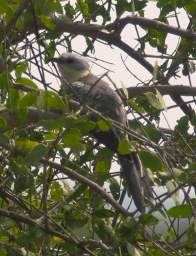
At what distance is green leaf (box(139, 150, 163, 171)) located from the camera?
90.0 inches

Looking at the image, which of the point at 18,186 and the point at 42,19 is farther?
the point at 42,19

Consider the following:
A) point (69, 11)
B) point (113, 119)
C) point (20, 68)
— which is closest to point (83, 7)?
point (69, 11)

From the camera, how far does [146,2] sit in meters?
3.67

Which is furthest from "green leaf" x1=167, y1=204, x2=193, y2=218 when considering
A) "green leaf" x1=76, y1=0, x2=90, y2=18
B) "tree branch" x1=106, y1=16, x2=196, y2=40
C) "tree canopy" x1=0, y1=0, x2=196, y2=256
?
"green leaf" x1=76, y1=0, x2=90, y2=18

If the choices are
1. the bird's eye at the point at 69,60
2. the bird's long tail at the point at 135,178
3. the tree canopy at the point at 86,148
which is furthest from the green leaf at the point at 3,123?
the bird's eye at the point at 69,60

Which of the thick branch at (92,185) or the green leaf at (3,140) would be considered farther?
the thick branch at (92,185)

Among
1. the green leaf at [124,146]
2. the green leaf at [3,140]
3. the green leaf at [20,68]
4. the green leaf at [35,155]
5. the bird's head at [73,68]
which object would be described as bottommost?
the green leaf at [35,155]

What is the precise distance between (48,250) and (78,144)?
2.40 feet

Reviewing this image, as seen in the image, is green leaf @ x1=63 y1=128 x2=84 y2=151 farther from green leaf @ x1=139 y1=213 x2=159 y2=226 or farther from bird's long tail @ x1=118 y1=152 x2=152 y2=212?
bird's long tail @ x1=118 y1=152 x2=152 y2=212

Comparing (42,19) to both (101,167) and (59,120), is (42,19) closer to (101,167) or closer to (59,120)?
(101,167)

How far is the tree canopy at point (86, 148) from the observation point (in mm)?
2281

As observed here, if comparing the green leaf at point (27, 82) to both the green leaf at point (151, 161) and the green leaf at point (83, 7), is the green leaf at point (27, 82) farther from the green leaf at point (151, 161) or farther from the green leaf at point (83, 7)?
the green leaf at point (83, 7)

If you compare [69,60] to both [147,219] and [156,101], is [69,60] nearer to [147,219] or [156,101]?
[156,101]

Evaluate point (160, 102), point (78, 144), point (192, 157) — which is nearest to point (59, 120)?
point (78, 144)
